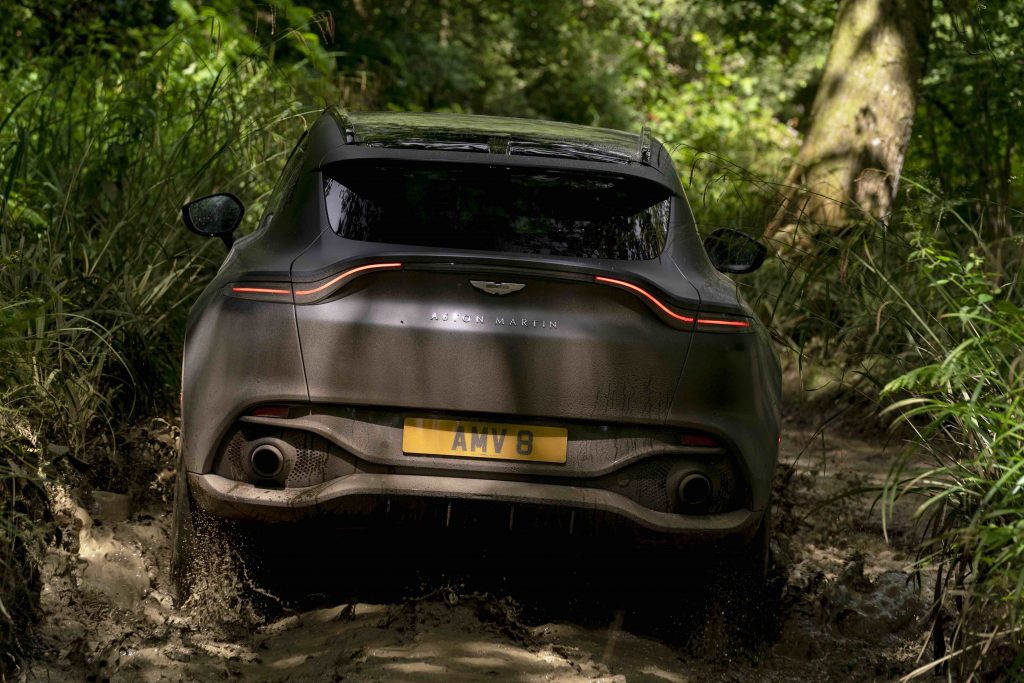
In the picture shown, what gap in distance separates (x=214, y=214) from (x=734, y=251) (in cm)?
206

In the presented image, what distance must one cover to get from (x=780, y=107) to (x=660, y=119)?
47.8 feet

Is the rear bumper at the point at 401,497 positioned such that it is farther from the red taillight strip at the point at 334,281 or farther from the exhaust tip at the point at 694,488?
the red taillight strip at the point at 334,281

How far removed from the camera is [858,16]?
10.4m

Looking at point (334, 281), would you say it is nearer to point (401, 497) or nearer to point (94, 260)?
point (401, 497)

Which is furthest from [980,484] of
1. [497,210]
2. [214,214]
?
[214,214]

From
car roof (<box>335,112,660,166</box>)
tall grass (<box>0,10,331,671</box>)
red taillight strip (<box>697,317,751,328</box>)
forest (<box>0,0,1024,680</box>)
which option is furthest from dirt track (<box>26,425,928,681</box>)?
car roof (<box>335,112,660,166</box>)

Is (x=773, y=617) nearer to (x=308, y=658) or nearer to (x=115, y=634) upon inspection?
(x=308, y=658)

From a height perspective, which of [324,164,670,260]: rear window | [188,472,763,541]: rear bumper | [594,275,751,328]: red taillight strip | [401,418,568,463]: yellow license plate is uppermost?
[324,164,670,260]: rear window

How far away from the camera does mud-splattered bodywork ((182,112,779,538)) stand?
3869mm

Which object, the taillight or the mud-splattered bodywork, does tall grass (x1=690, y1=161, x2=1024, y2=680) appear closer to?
the mud-splattered bodywork

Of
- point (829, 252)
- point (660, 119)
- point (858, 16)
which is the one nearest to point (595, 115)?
point (660, 119)

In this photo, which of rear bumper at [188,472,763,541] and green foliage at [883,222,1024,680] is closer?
green foliage at [883,222,1024,680]

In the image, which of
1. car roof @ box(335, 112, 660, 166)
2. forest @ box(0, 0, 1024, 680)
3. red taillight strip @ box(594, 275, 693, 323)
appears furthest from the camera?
car roof @ box(335, 112, 660, 166)

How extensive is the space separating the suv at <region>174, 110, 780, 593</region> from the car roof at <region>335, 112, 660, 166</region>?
36 cm
